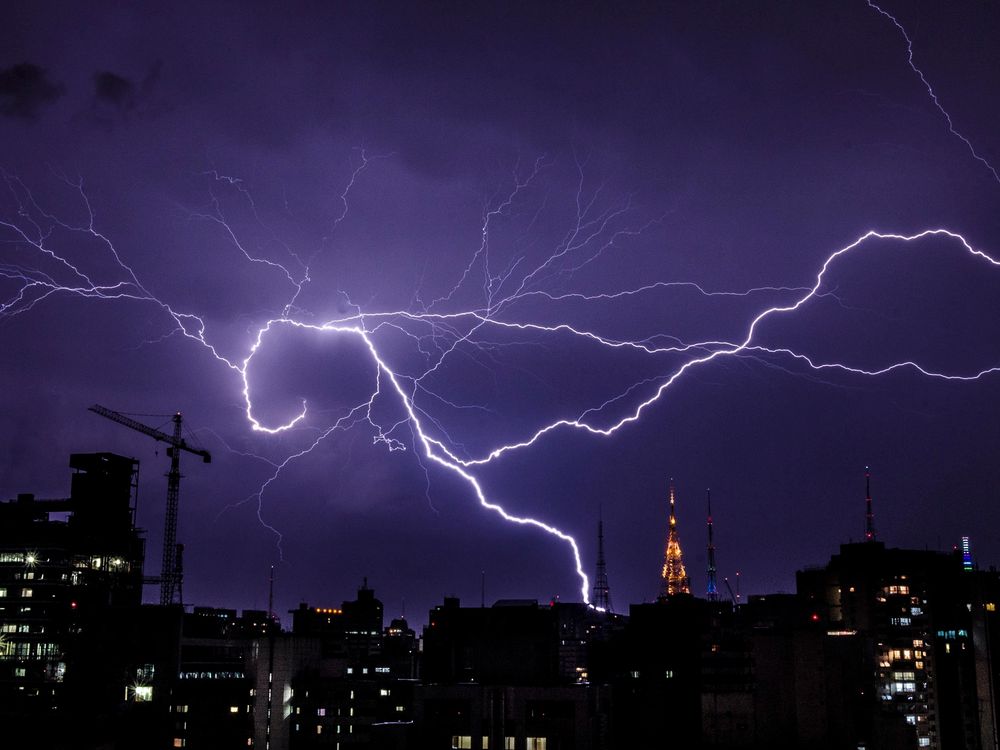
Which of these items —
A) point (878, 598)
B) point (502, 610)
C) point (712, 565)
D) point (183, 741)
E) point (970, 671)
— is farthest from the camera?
point (712, 565)

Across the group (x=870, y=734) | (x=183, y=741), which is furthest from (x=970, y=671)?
(x=183, y=741)

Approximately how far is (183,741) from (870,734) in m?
27.6

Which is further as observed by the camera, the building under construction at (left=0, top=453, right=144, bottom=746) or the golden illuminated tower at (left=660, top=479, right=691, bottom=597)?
the golden illuminated tower at (left=660, top=479, right=691, bottom=597)

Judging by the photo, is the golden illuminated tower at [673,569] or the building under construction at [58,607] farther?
the golden illuminated tower at [673,569]

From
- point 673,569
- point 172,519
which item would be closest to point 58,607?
point 172,519

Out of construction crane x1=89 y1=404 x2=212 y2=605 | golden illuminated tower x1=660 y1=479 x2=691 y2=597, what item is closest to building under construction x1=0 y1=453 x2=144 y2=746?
construction crane x1=89 y1=404 x2=212 y2=605

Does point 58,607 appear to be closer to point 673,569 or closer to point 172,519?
point 172,519

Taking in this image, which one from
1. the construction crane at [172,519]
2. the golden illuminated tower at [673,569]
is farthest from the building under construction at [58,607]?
the golden illuminated tower at [673,569]

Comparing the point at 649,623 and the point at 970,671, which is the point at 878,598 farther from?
the point at 649,623

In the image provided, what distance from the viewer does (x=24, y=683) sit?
4738 cm

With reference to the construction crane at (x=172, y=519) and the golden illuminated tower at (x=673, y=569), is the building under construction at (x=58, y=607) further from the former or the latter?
the golden illuminated tower at (x=673, y=569)

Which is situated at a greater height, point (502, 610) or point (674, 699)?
point (502, 610)

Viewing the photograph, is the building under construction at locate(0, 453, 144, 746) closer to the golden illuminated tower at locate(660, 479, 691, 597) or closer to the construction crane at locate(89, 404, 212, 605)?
the construction crane at locate(89, 404, 212, 605)

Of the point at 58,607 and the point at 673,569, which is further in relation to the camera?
the point at 673,569
